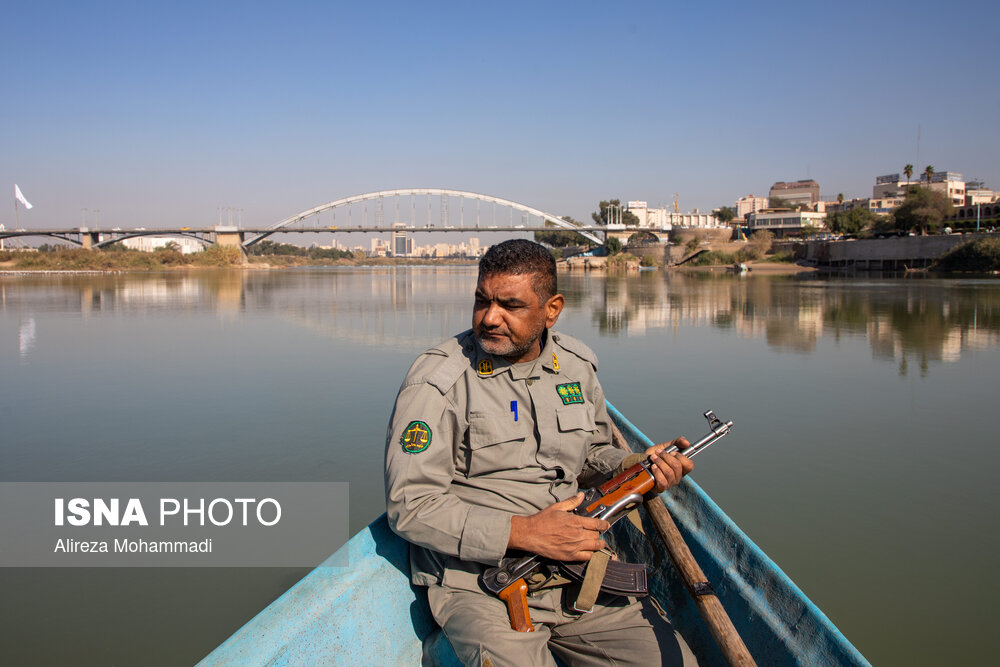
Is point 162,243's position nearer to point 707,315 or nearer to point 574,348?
point 707,315

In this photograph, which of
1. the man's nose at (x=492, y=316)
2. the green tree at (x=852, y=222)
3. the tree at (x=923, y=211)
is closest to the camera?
the man's nose at (x=492, y=316)

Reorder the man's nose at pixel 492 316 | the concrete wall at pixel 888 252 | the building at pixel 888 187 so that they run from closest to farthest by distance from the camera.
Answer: the man's nose at pixel 492 316, the concrete wall at pixel 888 252, the building at pixel 888 187

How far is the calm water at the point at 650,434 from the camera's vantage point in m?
3.36

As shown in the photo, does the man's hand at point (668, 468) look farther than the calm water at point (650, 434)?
No

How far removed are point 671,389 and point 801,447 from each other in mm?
2724

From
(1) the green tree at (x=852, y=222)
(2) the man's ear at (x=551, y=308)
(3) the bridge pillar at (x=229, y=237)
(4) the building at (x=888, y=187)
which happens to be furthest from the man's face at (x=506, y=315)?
(4) the building at (x=888, y=187)

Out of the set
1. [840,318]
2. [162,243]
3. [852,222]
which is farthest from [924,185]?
[162,243]

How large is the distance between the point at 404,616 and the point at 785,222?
108518mm

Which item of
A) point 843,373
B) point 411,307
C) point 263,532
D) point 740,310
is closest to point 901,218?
point 740,310

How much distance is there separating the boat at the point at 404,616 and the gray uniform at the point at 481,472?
0.68ft

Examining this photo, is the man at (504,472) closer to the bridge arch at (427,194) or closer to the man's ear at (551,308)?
the man's ear at (551,308)

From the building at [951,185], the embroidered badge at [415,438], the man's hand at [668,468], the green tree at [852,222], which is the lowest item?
the man's hand at [668,468]

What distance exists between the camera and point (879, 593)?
3.59 meters

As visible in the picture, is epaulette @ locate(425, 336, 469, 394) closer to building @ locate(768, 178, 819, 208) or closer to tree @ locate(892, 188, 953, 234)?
tree @ locate(892, 188, 953, 234)
